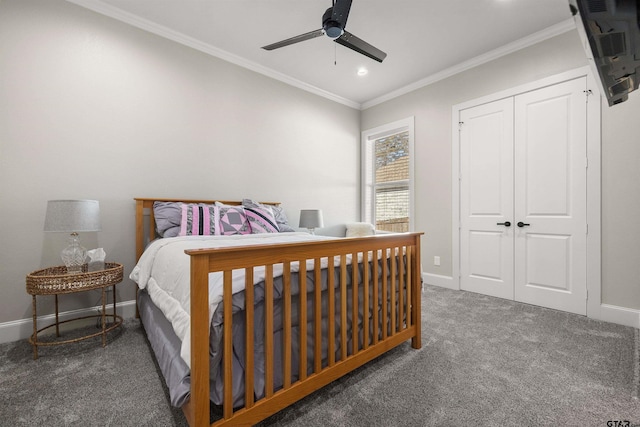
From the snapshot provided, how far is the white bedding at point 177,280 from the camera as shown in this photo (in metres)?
1.09

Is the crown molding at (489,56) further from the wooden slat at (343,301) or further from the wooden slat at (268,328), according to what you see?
the wooden slat at (268,328)

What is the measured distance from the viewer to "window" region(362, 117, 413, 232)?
154 inches

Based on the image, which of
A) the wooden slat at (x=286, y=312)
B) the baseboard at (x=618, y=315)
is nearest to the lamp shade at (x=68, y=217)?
the wooden slat at (x=286, y=312)

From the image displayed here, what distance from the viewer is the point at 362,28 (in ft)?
8.57

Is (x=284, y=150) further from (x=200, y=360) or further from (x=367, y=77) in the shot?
(x=200, y=360)

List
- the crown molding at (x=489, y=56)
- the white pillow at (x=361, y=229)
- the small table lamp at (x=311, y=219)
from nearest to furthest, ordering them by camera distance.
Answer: the crown molding at (x=489, y=56) → the small table lamp at (x=311, y=219) → the white pillow at (x=361, y=229)

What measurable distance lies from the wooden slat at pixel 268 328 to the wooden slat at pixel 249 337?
0.20 ft

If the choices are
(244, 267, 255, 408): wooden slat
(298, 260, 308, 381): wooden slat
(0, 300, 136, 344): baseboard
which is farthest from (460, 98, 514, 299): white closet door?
(0, 300, 136, 344): baseboard

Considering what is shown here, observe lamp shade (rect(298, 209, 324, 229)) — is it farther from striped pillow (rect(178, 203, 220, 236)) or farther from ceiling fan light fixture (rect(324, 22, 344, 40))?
ceiling fan light fixture (rect(324, 22, 344, 40))

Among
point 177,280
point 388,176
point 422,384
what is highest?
point 388,176

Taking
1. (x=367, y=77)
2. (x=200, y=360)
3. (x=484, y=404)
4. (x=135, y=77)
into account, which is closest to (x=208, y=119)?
(x=135, y=77)

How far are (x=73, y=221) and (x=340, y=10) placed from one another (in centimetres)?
216

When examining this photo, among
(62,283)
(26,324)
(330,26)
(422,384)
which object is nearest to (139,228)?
(62,283)

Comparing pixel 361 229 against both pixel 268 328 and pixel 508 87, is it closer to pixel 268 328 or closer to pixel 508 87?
pixel 508 87
